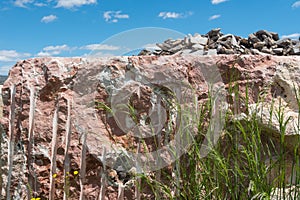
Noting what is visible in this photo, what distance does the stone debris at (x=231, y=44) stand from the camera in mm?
4070

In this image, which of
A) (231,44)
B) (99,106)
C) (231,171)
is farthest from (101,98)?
(231,44)

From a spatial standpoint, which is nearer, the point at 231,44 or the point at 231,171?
the point at 231,171

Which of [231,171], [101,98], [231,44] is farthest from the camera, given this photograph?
[231,44]

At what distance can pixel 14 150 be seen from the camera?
2.37m

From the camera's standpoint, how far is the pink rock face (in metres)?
2.27

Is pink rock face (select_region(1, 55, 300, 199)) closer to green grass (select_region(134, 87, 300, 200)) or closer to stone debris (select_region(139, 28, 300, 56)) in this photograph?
green grass (select_region(134, 87, 300, 200))

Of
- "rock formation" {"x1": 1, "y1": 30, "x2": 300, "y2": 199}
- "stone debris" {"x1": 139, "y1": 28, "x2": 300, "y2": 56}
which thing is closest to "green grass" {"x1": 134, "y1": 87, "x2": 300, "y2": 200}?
"rock formation" {"x1": 1, "y1": 30, "x2": 300, "y2": 199}

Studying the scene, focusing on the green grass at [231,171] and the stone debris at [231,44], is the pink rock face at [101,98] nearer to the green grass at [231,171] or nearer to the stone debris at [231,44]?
the green grass at [231,171]

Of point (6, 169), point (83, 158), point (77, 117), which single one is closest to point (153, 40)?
point (77, 117)

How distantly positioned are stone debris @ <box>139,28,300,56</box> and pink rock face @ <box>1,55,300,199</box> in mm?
1564

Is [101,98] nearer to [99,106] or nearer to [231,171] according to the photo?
[99,106]

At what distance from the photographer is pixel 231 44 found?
13.6 feet

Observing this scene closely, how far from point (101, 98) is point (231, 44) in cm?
223

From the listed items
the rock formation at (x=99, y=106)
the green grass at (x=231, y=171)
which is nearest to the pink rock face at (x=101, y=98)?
the rock formation at (x=99, y=106)
